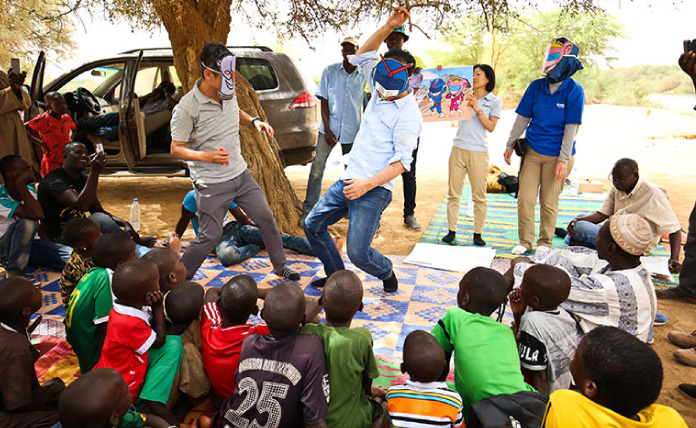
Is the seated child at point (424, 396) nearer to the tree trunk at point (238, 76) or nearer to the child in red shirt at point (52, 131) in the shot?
the tree trunk at point (238, 76)

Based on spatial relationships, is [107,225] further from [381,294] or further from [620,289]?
[620,289]

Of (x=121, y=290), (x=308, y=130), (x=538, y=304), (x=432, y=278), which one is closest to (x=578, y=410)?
(x=538, y=304)

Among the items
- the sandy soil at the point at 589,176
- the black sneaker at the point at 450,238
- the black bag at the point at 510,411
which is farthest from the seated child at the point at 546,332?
the black sneaker at the point at 450,238

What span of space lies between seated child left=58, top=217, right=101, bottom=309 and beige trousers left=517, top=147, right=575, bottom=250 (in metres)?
3.96

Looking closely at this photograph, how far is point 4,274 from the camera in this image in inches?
177

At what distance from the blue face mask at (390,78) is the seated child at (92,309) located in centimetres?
200

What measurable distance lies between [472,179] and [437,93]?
4.20 ft

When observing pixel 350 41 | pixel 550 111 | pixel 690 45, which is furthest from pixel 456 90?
pixel 690 45

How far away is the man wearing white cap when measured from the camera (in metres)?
2.55

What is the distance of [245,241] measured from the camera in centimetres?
500

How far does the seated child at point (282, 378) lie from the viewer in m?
2.04

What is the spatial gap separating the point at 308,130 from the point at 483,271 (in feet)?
17.8

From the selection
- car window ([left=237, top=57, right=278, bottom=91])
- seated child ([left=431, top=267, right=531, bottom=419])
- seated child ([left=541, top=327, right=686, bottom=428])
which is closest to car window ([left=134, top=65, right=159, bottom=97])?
car window ([left=237, top=57, right=278, bottom=91])

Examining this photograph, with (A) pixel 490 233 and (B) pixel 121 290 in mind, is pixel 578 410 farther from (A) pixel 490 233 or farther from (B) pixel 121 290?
(A) pixel 490 233
